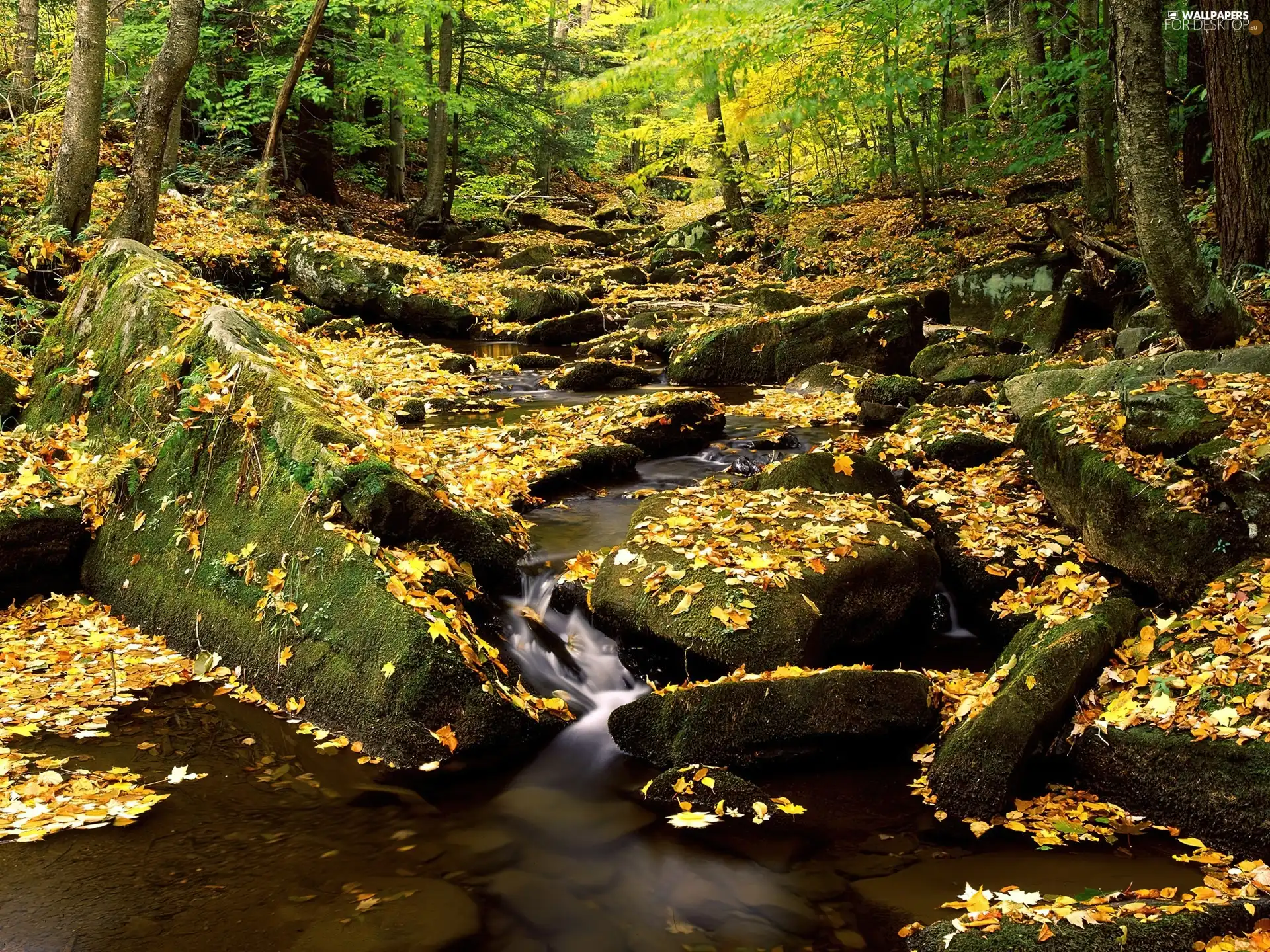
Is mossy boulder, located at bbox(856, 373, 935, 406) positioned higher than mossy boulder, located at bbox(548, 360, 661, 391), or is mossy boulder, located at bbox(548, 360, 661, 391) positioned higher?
mossy boulder, located at bbox(548, 360, 661, 391)

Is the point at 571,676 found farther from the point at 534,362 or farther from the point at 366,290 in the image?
the point at 366,290

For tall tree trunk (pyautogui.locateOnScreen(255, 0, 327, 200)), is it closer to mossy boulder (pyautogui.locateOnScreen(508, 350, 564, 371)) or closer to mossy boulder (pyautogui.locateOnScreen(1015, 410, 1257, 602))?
mossy boulder (pyautogui.locateOnScreen(508, 350, 564, 371))

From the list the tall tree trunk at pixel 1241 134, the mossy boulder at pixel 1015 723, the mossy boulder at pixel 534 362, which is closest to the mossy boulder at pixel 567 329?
the mossy boulder at pixel 534 362

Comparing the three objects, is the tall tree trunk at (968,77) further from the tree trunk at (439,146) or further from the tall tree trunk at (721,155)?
the tree trunk at (439,146)


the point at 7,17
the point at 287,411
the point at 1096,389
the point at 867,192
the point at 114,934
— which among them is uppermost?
the point at 7,17

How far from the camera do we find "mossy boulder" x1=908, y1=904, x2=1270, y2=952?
2641mm

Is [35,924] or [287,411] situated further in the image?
[287,411]

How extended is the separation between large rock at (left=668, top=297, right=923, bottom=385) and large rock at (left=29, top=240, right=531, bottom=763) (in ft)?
24.8

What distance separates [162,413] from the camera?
20.6 ft

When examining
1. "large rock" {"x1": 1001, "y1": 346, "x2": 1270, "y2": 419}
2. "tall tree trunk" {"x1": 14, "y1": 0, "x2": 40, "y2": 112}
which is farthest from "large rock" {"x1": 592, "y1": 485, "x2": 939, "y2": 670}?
"tall tree trunk" {"x1": 14, "y1": 0, "x2": 40, "y2": 112}

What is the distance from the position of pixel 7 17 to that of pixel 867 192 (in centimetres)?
2107

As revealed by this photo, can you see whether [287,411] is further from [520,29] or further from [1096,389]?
[520,29]

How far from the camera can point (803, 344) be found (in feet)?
43.4

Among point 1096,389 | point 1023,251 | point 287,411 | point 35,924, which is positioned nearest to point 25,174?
A: point 287,411
